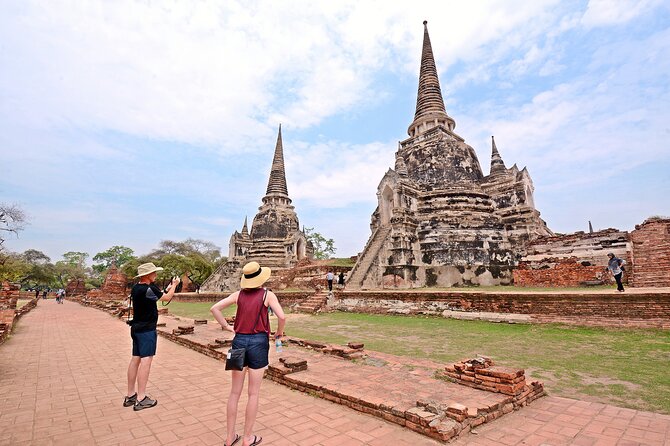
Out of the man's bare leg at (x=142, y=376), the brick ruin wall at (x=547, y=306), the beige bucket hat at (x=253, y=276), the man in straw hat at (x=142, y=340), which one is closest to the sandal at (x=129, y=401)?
the man in straw hat at (x=142, y=340)

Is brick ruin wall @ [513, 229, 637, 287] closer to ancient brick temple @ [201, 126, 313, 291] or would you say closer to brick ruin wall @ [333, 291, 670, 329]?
brick ruin wall @ [333, 291, 670, 329]

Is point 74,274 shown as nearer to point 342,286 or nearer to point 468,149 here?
point 342,286

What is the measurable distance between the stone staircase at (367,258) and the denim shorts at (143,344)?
42.2 feet

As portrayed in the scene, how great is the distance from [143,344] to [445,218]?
1654cm

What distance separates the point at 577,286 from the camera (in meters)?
14.2

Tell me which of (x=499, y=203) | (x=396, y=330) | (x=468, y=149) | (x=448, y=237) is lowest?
(x=396, y=330)

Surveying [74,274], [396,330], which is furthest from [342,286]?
[74,274]

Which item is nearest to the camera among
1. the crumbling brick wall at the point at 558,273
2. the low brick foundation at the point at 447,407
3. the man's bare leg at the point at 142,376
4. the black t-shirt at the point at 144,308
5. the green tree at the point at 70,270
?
the low brick foundation at the point at 447,407

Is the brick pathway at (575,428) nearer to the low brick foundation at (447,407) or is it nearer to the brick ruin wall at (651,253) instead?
the low brick foundation at (447,407)

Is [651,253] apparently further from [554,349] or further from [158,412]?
[158,412]

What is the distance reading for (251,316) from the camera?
3168 millimetres

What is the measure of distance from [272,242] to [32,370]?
82.7 ft

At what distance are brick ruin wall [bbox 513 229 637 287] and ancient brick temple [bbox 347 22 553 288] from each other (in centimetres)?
109

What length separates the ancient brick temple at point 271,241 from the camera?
30.5 m
